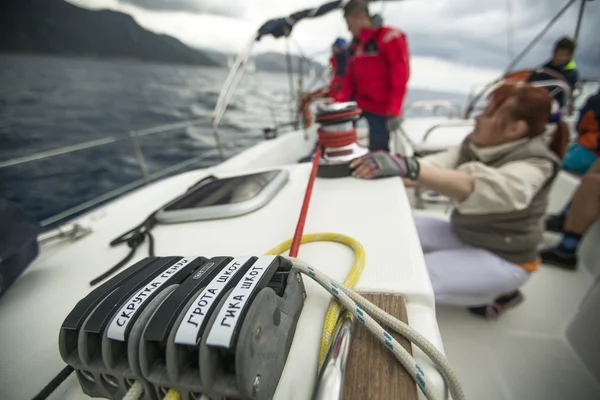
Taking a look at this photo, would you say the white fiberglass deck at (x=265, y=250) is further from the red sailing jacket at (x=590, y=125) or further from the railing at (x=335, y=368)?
the red sailing jacket at (x=590, y=125)

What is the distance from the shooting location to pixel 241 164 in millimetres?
1581

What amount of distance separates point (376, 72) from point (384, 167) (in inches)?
56.9

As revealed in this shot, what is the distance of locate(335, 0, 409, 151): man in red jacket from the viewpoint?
185 cm

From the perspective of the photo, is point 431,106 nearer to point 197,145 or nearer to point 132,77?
point 197,145

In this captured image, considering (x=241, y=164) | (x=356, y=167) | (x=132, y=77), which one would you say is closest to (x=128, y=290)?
(x=356, y=167)

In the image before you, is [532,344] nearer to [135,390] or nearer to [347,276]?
[347,276]

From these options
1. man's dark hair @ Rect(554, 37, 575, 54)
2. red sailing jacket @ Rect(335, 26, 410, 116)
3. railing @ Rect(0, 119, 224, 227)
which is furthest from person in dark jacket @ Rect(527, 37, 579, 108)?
railing @ Rect(0, 119, 224, 227)

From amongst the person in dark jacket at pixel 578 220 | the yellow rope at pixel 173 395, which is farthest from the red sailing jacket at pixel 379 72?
the yellow rope at pixel 173 395

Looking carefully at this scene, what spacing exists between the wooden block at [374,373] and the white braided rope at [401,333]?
10mm

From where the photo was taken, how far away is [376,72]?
1.95 m

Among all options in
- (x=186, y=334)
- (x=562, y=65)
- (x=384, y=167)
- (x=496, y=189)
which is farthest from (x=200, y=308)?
(x=562, y=65)

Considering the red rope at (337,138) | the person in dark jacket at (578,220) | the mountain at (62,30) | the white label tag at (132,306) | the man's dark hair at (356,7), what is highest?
the mountain at (62,30)

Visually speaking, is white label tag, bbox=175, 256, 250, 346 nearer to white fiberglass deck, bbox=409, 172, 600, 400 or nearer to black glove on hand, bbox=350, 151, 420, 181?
black glove on hand, bbox=350, 151, 420, 181

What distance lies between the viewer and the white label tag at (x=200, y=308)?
241 millimetres
